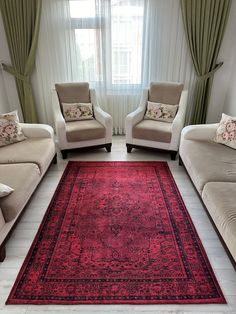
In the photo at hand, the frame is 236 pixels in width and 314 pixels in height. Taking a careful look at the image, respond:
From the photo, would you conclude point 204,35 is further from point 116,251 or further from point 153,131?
point 116,251

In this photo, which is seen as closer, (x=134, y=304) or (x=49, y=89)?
(x=134, y=304)

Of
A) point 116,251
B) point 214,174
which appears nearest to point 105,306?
point 116,251

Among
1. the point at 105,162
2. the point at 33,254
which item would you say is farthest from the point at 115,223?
the point at 105,162

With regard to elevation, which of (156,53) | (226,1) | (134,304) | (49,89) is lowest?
(134,304)

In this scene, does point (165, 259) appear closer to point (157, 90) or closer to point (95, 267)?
point (95, 267)

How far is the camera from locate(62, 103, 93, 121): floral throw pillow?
3609 millimetres

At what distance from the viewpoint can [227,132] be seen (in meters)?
2.82

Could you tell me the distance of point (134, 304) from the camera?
5.32ft

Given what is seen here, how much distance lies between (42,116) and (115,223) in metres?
2.67

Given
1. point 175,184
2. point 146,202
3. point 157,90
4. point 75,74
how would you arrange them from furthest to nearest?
point 75,74 → point 157,90 → point 175,184 → point 146,202

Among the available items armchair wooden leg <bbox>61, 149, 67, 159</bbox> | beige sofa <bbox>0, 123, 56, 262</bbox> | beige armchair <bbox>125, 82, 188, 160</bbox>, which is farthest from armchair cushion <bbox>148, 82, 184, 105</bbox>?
beige sofa <bbox>0, 123, 56, 262</bbox>

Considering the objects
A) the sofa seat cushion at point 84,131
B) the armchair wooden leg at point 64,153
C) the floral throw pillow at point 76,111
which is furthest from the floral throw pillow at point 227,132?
the armchair wooden leg at point 64,153

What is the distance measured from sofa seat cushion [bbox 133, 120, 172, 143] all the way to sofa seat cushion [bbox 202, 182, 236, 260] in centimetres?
124

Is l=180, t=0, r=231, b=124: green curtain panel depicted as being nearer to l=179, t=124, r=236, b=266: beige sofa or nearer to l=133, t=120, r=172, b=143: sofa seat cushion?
l=133, t=120, r=172, b=143: sofa seat cushion
